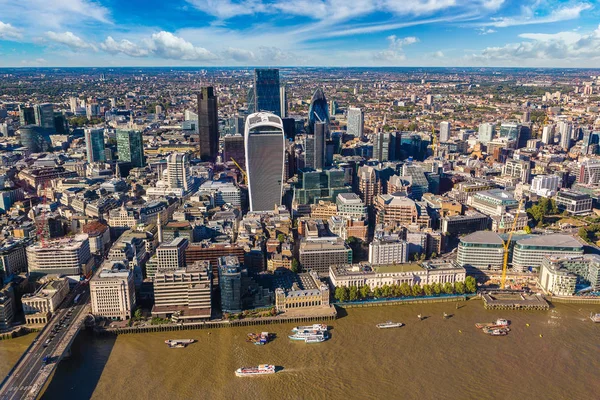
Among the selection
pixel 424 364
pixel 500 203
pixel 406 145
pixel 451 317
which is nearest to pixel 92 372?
pixel 424 364

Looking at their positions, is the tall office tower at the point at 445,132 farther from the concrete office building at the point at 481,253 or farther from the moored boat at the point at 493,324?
the moored boat at the point at 493,324

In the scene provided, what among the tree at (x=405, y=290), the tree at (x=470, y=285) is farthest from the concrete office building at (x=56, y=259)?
the tree at (x=470, y=285)

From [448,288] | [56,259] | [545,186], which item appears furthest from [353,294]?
[545,186]

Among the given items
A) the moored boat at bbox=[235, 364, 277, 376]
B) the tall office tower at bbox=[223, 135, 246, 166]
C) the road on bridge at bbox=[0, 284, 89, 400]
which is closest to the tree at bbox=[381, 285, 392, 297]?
the moored boat at bbox=[235, 364, 277, 376]

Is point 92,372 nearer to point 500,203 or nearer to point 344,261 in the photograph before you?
point 344,261

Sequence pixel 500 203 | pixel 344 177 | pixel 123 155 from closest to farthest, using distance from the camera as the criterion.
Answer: pixel 500 203, pixel 344 177, pixel 123 155

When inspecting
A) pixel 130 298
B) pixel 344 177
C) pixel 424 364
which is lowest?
pixel 424 364
